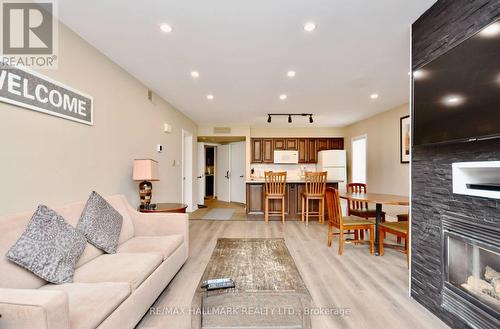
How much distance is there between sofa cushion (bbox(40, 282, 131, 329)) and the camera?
4.05 feet

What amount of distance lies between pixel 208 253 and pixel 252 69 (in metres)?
2.52

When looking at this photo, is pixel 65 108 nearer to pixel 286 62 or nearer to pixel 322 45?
pixel 286 62

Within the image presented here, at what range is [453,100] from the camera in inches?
64.5

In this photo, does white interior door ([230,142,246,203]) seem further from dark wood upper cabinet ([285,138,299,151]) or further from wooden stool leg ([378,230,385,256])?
wooden stool leg ([378,230,385,256])

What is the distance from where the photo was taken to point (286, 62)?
9.71 ft

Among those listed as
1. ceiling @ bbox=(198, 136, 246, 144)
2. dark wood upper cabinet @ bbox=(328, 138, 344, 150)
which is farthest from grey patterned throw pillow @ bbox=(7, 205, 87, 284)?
dark wood upper cabinet @ bbox=(328, 138, 344, 150)

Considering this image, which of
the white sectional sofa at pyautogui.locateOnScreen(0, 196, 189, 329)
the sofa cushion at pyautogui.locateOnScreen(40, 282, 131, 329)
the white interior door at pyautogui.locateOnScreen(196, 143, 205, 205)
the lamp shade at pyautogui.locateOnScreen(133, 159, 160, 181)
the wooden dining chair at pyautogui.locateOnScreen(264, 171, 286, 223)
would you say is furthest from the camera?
the white interior door at pyautogui.locateOnScreen(196, 143, 205, 205)

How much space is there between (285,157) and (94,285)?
626 cm

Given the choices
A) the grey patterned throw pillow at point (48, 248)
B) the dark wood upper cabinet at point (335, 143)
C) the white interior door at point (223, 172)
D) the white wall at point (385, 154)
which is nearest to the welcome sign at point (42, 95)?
the grey patterned throw pillow at point (48, 248)

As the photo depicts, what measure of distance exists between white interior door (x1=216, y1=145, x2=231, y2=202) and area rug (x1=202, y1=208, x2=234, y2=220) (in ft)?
4.93

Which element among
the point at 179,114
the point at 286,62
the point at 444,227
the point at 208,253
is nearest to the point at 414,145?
the point at 444,227

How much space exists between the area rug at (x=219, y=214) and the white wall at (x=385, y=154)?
358 centimetres

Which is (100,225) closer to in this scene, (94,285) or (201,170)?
(94,285)

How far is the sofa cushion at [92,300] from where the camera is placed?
123 centimetres
